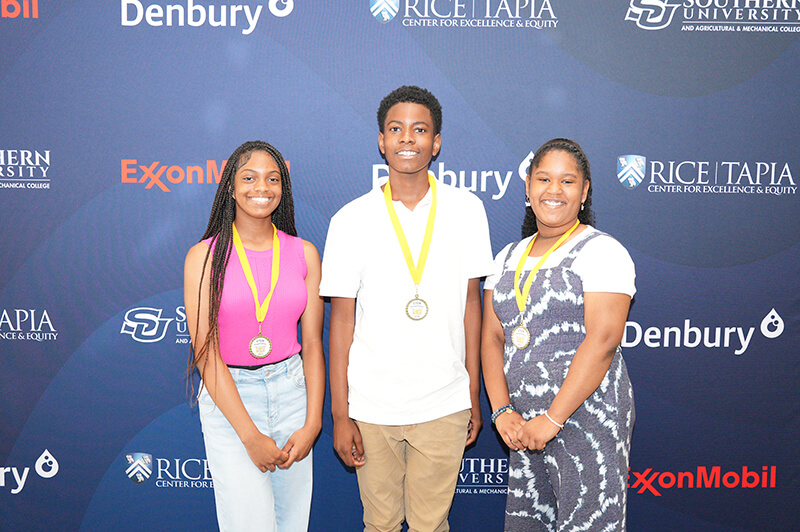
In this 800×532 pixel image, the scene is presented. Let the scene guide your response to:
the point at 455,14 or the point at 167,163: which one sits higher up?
the point at 455,14

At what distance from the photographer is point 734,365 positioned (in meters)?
2.87

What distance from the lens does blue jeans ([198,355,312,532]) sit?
2.04 m

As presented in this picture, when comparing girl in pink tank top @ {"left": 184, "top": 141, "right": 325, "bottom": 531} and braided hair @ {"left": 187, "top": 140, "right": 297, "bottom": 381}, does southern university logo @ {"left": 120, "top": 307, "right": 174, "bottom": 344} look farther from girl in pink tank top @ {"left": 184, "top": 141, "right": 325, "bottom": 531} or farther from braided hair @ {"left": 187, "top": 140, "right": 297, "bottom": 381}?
girl in pink tank top @ {"left": 184, "top": 141, "right": 325, "bottom": 531}

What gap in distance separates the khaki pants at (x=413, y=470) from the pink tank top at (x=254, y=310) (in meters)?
0.48

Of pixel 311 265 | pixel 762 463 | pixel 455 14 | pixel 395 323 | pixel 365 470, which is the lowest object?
pixel 762 463

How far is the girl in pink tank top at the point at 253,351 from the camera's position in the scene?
201 centimetres

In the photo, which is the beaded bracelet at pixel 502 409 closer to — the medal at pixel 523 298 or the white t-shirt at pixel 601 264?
the medal at pixel 523 298

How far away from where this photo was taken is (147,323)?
2.86 m

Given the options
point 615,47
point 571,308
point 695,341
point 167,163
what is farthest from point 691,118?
point 167,163

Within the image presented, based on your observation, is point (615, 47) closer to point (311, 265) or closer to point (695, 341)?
point (695, 341)

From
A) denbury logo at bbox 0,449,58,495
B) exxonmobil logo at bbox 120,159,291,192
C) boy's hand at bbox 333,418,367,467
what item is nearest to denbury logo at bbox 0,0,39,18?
exxonmobil logo at bbox 120,159,291,192

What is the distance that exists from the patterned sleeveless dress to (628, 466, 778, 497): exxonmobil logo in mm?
1130

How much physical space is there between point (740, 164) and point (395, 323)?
2.08 metres

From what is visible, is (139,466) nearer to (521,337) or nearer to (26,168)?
(26,168)
